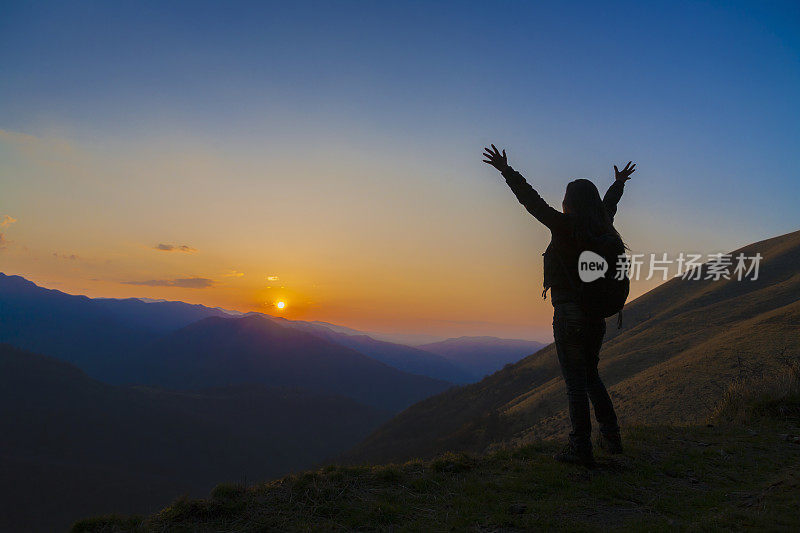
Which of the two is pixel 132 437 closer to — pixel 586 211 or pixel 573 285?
pixel 573 285

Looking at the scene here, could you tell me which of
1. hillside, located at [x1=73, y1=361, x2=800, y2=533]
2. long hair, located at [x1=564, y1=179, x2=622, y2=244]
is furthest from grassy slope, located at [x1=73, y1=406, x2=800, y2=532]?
long hair, located at [x1=564, y1=179, x2=622, y2=244]

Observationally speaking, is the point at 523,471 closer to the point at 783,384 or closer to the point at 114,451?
the point at 783,384

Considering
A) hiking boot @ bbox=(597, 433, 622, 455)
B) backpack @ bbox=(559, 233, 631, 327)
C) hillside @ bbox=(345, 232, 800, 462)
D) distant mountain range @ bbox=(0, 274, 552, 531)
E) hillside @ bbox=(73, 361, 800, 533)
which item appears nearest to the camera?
hillside @ bbox=(73, 361, 800, 533)

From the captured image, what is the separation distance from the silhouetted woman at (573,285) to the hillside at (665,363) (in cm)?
357

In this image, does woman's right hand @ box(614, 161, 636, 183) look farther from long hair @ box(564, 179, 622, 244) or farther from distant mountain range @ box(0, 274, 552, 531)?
distant mountain range @ box(0, 274, 552, 531)

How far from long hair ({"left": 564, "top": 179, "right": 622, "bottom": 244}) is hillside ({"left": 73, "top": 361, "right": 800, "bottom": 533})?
109 inches

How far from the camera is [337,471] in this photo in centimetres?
478

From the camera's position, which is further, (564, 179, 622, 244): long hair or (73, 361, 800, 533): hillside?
(564, 179, 622, 244): long hair

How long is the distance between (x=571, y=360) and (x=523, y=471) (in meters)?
1.46

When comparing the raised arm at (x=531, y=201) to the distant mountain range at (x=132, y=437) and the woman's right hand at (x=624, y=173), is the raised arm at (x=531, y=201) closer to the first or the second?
the woman's right hand at (x=624, y=173)

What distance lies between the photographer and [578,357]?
5.04 meters

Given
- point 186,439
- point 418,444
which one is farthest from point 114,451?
point 418,444

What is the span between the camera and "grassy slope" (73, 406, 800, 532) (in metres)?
3.64

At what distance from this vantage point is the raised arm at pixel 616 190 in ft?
19.2
